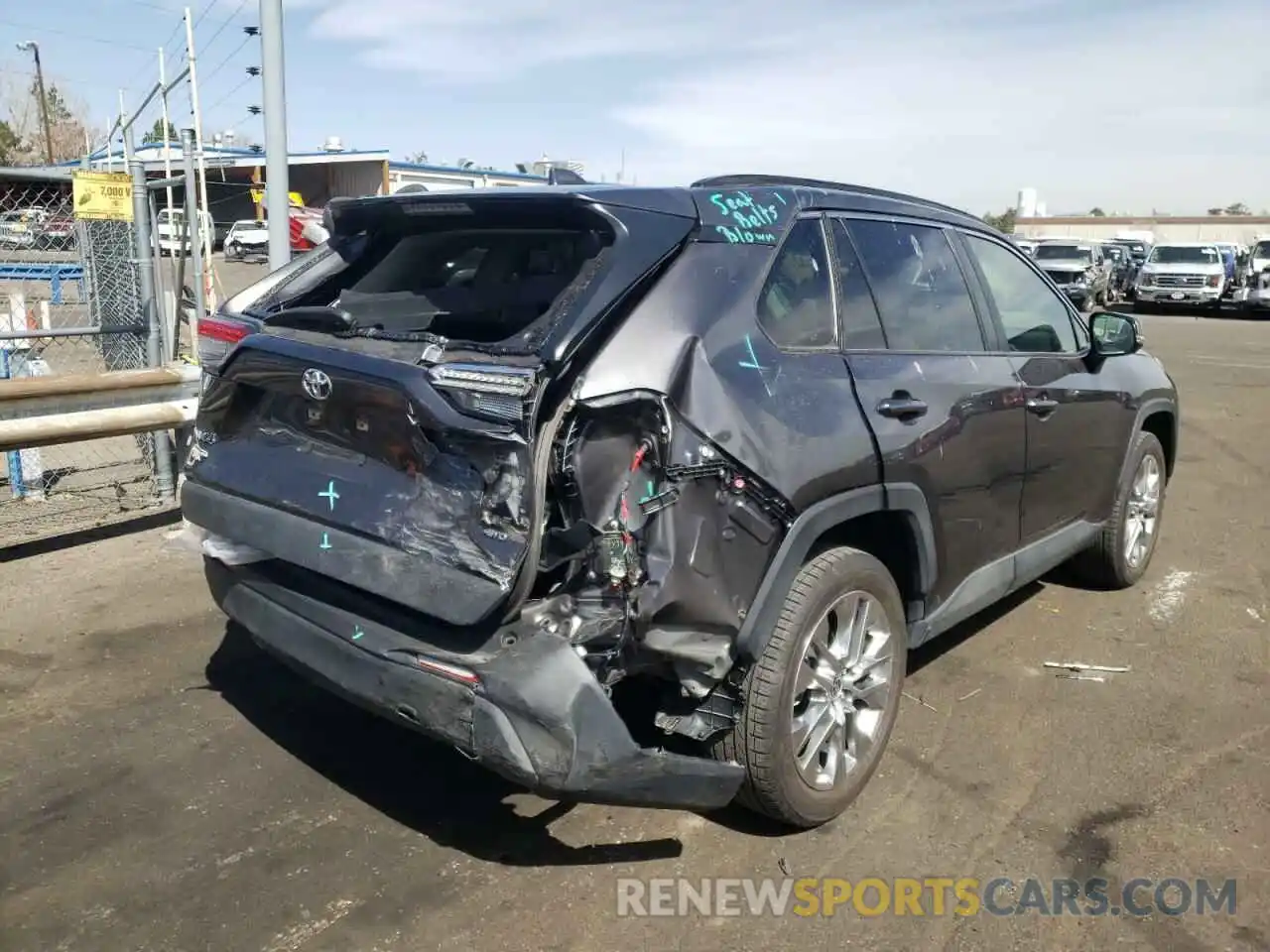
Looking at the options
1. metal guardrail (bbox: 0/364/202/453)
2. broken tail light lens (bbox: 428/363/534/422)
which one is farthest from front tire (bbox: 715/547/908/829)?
metal guardrail (bbox: 0/364/202/453)

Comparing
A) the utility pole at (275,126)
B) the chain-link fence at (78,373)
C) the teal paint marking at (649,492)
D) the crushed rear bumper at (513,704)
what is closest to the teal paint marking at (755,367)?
the teal paint marking at (649,492)

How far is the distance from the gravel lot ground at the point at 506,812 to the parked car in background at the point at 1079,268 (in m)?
22.3

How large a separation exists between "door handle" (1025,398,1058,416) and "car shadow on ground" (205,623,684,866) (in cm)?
224

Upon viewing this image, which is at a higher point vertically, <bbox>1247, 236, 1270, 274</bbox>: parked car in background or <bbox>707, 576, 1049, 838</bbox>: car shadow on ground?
<bbox>1247, 236, 1270, 274</bbox>: parked car in background

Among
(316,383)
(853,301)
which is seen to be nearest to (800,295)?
(853,301)

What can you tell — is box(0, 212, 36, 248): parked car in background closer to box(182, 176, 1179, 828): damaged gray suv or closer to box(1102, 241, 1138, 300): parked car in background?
box(182, 176, 1179, 828): damaged gray suv

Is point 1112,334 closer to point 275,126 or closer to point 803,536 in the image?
point 803,536

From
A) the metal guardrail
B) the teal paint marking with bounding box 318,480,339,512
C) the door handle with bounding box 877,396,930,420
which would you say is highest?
the door handle with bounding box 877,396,930,420

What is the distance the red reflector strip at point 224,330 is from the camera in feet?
12.5

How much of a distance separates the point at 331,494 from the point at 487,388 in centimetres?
71

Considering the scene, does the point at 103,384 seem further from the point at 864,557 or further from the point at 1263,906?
the point at 1263,906

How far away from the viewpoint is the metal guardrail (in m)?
5.34

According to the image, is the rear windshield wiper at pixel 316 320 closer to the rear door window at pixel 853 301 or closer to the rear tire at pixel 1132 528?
the rear door window at pixel 853 301

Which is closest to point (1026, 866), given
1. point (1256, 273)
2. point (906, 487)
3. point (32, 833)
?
point (906, 487)
